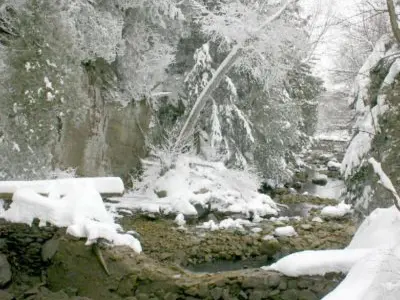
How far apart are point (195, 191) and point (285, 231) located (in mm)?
3571

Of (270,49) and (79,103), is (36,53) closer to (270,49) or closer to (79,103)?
(79,103)

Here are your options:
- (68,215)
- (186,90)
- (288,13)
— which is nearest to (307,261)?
(68,215)

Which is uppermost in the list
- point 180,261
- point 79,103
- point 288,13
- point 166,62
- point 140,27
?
point 288,13

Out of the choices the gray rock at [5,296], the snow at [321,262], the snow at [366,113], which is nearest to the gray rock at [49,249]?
the gray rock at [5,296]

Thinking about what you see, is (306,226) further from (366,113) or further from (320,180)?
(320,180)

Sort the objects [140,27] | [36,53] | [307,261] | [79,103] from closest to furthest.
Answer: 1. [307,261]
2. [36,53]
3. [79,103]
4. [140,27]

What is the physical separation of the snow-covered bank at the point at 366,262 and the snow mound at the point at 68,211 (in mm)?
2458

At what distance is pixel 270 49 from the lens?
659 inches

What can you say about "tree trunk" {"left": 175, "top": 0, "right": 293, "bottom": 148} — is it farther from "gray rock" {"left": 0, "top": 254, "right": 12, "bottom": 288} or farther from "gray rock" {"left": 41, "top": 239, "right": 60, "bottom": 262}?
"gray rock" {"left": 0, "top": 254, "right": 12, "bottom": 288}

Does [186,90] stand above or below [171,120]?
above

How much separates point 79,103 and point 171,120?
7619 millimetres

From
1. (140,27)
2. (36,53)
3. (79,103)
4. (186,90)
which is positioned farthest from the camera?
(186,90)

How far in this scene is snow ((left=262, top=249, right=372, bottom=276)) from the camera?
544cm

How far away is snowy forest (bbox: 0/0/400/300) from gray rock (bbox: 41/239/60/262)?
0.07 feet
